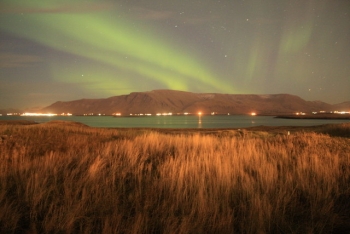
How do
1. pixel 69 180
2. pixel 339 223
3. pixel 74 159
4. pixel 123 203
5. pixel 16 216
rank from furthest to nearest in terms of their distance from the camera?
pixel 74 159, pixel 69 180, pixel 123 203, pixel 339 223, pixel 16 216

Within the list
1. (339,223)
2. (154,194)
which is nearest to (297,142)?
(339,223)

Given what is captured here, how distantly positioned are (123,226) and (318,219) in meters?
2.74

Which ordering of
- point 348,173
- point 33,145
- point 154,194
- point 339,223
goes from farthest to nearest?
1. point 33,145
2. point 348,173
3. point 154,194
4. point 339,223

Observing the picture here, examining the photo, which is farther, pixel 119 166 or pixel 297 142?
pixel 297 142

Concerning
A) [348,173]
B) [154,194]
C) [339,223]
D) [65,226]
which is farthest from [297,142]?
[65,226]

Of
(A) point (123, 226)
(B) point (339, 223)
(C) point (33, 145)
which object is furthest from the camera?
(C) point (33, 145)

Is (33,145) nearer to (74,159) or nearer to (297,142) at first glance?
(74,159)

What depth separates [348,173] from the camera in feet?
19.8

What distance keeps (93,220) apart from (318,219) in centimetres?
314

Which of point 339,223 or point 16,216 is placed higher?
point 16,216

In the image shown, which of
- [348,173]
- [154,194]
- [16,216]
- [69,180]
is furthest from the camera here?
[348,173]

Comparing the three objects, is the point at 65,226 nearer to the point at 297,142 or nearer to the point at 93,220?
the point at 93,220

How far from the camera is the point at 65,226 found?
10.3 ft

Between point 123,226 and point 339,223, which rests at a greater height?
point 123,226
